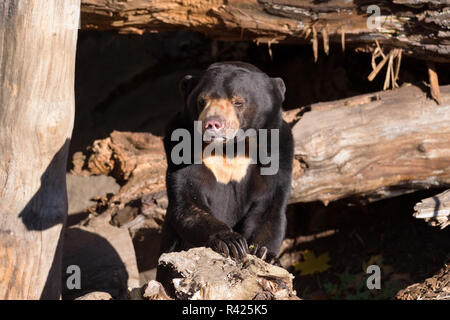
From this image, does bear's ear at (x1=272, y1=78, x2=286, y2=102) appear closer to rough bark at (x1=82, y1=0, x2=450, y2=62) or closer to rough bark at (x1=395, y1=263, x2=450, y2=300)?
rough bark at (x1=82, y1=0, x2=450, y2=62)

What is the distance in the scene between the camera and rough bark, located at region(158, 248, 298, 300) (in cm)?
351

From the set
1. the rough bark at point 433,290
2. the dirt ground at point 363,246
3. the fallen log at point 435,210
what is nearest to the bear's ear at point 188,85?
the fallen log at point 435,210

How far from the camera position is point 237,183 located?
513 cm

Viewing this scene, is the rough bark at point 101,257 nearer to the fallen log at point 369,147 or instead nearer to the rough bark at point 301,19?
the fallen log at point 369,147

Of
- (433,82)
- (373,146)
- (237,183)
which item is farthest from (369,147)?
(237,183)

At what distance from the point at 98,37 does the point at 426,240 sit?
4.82 meters

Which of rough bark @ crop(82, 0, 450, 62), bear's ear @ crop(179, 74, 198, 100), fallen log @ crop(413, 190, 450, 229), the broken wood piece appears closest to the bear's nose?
bear's ear @ crop(179, 74, 198, 100)

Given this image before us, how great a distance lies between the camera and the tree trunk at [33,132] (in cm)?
409

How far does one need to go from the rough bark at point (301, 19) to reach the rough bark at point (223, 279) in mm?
2760

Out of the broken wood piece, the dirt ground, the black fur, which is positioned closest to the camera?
the black fur

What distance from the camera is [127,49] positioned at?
30.0 feet

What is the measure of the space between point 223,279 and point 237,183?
1.63 m

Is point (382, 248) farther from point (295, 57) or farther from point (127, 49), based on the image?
point (127, 49)

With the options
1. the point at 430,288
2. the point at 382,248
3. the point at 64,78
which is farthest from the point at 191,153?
the point at 382,248
